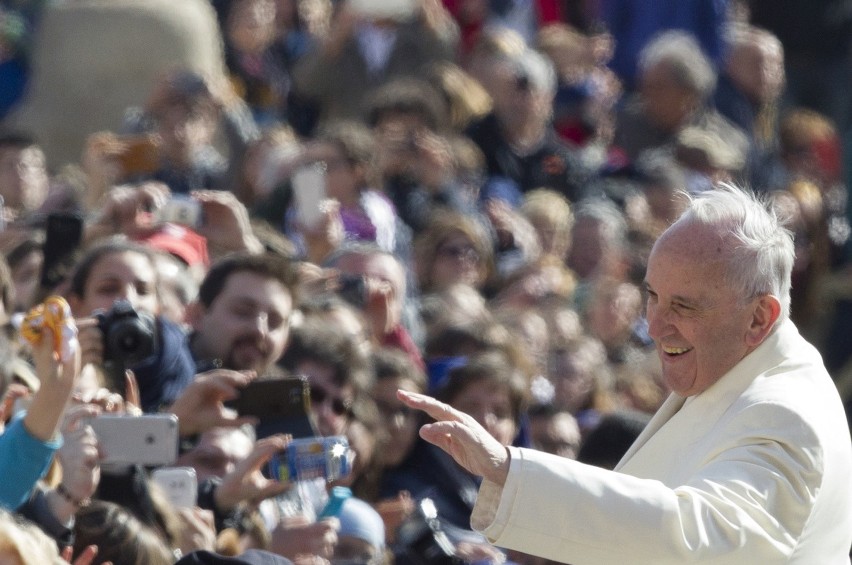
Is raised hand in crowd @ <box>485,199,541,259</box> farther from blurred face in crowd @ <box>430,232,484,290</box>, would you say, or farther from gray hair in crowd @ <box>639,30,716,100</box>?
gray hair in crowd @ <box>639,30,716,100</box>

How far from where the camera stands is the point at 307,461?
18.6ft

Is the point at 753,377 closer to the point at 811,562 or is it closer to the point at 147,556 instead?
the point at 811,562

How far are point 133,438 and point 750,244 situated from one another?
1838mm

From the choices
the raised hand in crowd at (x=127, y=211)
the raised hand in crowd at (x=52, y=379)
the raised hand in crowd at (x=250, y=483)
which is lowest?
the raised hand in crowd at (x=127, y=211)

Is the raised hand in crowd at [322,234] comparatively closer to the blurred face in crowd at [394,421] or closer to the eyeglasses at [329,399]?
the blurred face in crowd at [394,421]

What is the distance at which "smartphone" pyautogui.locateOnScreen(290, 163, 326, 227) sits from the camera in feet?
26.5

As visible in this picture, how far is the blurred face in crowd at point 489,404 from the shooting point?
7102 mm

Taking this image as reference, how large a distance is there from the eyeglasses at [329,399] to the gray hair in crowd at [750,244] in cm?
239

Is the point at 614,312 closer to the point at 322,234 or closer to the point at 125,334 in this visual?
the point at 322,234

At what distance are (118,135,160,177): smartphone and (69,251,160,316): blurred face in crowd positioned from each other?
5.82 feet

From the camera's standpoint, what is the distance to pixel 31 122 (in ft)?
34.6

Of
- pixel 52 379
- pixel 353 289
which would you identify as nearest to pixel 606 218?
pixel 353 289

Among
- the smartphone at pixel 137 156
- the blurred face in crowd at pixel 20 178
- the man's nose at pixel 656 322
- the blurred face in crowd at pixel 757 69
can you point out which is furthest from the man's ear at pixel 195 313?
the blurred face in crowd at pixel 757 69

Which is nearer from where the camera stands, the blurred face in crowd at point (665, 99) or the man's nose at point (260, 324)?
the man's nose at point (260, 324)
